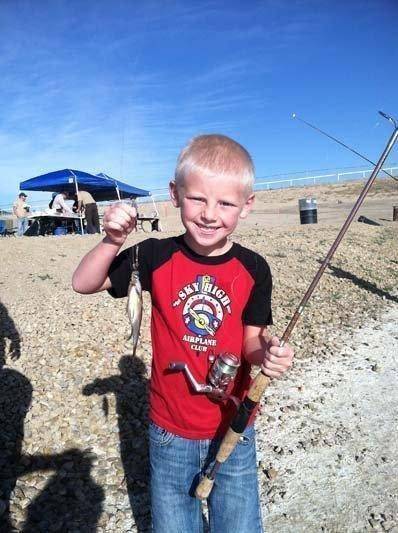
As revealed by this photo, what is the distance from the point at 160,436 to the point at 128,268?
0.88 metres

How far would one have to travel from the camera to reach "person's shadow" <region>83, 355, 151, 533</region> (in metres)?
3.70

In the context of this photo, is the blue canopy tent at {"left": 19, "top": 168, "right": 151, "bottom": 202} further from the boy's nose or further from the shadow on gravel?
the boy's nose

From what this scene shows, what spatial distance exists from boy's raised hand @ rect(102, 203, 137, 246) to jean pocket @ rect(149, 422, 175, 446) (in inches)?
40.2

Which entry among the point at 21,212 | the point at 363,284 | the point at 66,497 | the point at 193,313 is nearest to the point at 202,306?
the point at 193,313

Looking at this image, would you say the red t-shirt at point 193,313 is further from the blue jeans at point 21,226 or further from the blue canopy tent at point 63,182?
the blue jeans at point 21,226

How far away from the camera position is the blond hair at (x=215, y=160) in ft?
7.25

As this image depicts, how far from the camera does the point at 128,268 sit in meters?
2.41

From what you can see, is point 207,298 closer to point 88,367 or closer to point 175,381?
point 175,381

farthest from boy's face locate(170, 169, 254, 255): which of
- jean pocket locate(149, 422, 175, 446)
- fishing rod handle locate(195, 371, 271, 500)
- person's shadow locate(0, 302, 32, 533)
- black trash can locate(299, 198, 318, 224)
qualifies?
black trash can locate(299, 198, 318, 224)

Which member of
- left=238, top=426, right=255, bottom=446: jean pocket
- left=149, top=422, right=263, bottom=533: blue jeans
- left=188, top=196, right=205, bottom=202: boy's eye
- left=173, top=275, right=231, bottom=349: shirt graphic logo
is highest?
left=188, top=196, right=205, bottom=202: boy's eye

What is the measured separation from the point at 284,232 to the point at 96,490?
14255mm

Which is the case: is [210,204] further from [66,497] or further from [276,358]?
[66,497]

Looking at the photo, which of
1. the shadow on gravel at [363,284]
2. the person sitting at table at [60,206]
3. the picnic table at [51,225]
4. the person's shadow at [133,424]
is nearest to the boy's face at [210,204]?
the person's shadow at [133,424]

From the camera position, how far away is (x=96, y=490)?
3.81 metres
